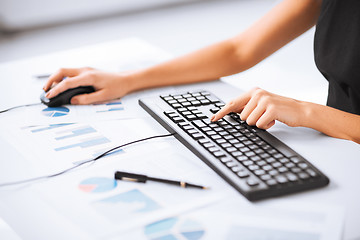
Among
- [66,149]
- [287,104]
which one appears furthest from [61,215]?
[287,104]

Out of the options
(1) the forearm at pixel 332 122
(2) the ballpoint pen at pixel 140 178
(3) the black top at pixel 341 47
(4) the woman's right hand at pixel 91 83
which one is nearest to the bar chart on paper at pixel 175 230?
(2) the ballpoint pen at pixel 140 178

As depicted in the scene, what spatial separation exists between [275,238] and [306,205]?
4.0 inches

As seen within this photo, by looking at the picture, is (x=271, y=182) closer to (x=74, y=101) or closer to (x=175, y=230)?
(x=175, y=230)

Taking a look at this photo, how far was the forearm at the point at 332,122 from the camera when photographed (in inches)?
40.1

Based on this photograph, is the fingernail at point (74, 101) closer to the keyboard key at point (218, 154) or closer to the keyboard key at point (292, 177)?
the keyboard key at point (218, 154)

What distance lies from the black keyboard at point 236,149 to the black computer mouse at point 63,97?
15cm

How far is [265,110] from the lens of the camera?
1001 mm

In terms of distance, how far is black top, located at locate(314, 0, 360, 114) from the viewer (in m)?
1.16

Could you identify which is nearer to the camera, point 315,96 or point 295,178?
point 295,178

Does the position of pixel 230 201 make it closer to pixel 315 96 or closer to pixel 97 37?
pixel 315 96

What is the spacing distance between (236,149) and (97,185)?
264 mm

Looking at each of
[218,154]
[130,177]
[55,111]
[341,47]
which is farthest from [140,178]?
[341,47]

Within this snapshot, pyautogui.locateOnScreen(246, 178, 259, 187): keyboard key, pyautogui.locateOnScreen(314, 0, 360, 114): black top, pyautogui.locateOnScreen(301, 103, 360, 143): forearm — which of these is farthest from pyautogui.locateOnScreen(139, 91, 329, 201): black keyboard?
pyautogui.locateOnScreen(314, 0, 360, 114): black top

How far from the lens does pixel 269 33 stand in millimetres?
1345
